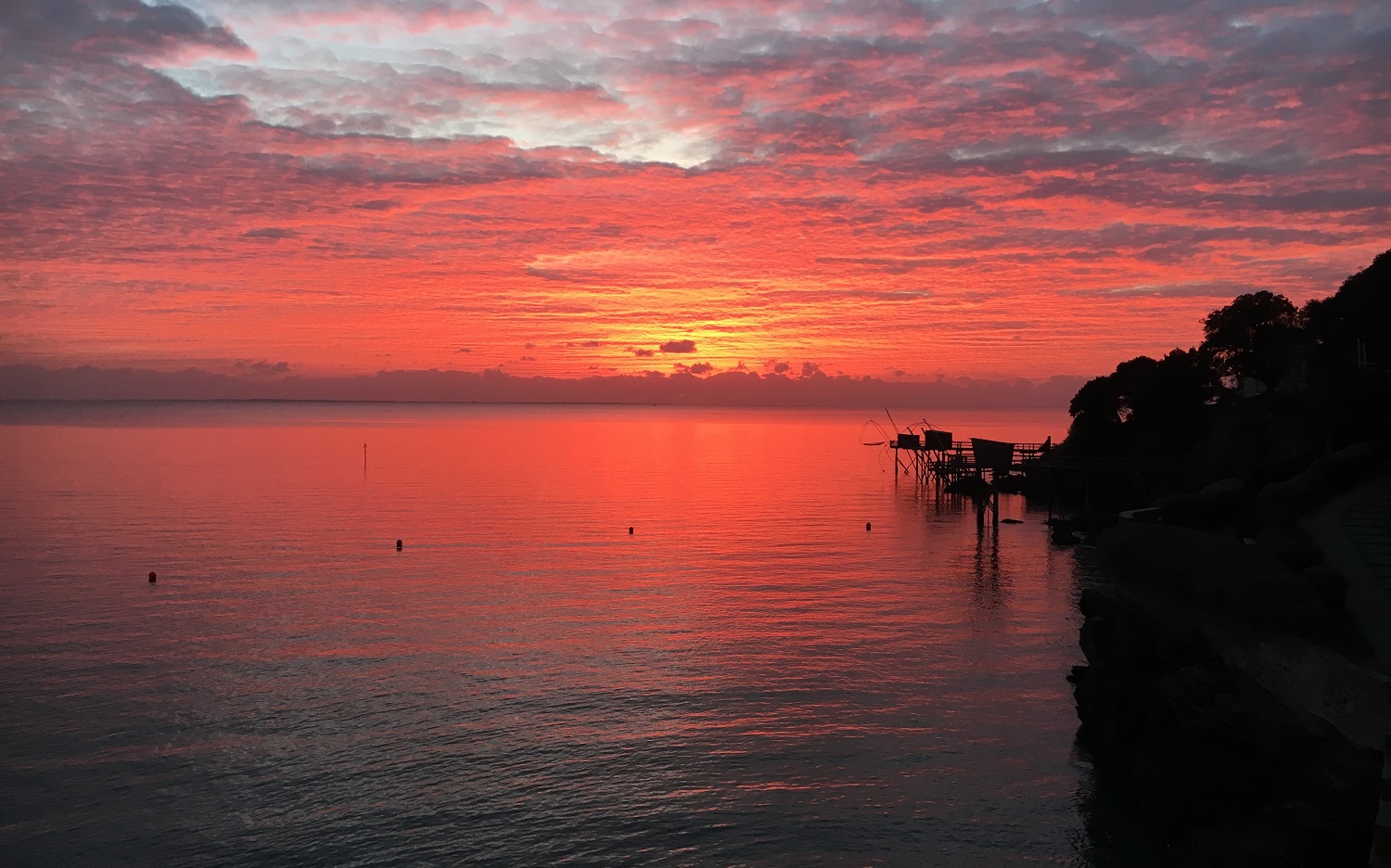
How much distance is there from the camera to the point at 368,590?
39969 mm

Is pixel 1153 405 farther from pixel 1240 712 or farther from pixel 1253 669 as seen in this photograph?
pixel 1240 712

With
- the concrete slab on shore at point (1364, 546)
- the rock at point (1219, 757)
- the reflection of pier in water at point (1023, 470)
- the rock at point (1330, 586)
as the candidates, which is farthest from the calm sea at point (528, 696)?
the reflection of pier in water at point (1023, 470)

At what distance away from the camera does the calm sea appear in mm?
18922

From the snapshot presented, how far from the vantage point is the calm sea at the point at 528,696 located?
1892 cm

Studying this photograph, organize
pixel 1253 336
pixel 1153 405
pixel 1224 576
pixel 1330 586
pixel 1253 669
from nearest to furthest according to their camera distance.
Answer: pixel 1330 586
pixel 1253 669
pixel 1224 576
pixel 1253 336
pixel 1153 405

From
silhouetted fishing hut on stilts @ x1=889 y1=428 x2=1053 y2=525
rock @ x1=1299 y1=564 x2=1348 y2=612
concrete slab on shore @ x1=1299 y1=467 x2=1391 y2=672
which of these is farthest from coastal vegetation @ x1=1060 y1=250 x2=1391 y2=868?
silhouetted fishing hut on stilts @ x1=889 y1=428 x2=1053 y2=525

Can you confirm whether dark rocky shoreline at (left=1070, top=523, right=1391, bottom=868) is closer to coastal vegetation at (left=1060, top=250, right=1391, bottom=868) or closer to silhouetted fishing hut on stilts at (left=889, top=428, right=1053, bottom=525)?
coastal vegetation at (left=1060, top=250, right=1391, bottom=868)

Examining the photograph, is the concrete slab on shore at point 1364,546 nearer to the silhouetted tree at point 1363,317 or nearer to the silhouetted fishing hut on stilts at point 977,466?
the silhouetted tree at point 1363,317

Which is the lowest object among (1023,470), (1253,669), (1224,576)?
(1253,669)

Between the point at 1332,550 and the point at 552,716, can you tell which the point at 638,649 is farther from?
the point at 1332,550

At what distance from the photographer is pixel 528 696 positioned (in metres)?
26.7

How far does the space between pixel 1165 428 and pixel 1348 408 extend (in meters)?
30.1

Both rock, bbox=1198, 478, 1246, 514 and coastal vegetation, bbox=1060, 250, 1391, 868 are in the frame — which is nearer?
coastal vegetation, bbox=1060, 250, 1391, 868

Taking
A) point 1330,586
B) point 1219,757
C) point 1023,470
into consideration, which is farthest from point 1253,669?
point 1023,470
